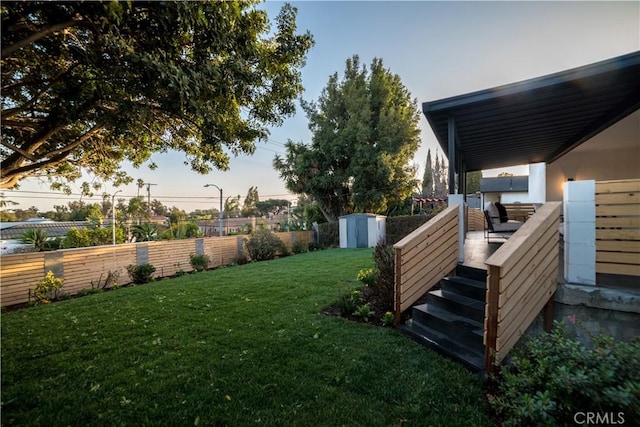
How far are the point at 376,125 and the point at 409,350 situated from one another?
62.8ft

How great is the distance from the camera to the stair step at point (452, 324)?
3150mm

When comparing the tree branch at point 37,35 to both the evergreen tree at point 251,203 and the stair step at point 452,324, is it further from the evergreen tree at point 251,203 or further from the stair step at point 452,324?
the evergreen tree at point 251,203

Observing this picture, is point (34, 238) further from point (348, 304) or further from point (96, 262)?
point (348, 304)

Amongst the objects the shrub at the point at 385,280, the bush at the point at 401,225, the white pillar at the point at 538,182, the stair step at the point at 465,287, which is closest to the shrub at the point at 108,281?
the shrub at the point at 385,280

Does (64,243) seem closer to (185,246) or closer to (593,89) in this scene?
(185,246)

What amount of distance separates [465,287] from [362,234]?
43.9 ft

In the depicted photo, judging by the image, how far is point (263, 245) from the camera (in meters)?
14.0

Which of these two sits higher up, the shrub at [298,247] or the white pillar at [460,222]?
the white pillar at [460,222]

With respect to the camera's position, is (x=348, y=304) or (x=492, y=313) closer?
(x=492, y=313)

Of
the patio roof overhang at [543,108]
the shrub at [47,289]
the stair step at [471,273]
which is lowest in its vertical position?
the shrub at [47,289]

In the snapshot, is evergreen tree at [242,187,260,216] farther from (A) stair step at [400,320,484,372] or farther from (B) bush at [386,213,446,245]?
(A) stair step at [400,320,484,372]

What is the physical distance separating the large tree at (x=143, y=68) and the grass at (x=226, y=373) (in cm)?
311

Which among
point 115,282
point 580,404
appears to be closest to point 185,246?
point 115,282

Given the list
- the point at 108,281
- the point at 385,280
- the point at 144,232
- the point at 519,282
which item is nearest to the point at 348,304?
the point at 385,280
